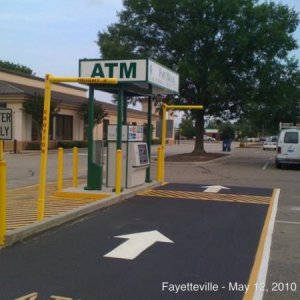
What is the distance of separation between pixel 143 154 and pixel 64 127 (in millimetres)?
32890

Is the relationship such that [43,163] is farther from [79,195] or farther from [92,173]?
[92,173]

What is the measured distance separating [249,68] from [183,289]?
81.7 ft

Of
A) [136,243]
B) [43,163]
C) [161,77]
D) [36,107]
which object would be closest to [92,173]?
[161,77]

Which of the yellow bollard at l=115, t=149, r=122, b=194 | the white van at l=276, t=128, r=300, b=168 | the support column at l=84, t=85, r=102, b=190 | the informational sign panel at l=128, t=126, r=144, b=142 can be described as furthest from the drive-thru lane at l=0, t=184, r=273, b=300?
the white van at l=276, t=128, r=300, b=168

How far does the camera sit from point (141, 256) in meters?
6.91

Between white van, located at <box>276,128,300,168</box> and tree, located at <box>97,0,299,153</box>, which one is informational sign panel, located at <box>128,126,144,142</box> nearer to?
white van, located at <box>276,128,300,168</box>

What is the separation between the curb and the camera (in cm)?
743

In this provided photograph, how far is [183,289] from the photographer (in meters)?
5.59

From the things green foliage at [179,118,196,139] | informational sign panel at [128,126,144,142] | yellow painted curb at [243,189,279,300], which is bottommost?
yellow painted curb at [243,189,279,300]

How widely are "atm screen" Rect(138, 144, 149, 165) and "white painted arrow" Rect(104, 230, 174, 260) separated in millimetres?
5075

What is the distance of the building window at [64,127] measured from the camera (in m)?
44.6

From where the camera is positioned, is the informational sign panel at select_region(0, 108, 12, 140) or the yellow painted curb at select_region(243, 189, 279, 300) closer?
the yellow painted curb at select_region(243, 189, 279, 300)

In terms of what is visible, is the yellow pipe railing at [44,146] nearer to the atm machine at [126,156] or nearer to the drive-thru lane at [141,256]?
the drive-thru lane at [141,256]

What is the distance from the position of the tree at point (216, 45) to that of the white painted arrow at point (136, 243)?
64.8 ft
